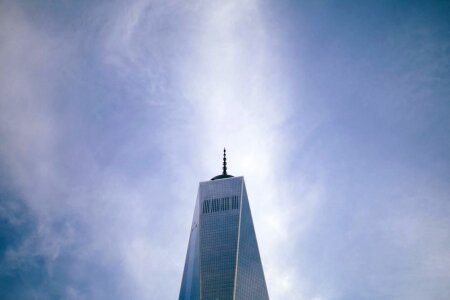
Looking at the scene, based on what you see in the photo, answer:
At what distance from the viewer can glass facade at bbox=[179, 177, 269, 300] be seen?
340 ft

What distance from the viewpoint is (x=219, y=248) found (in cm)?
11025

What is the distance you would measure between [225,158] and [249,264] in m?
65.0

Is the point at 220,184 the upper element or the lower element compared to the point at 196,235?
upper

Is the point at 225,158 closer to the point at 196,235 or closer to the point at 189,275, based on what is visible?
the point at 196,235

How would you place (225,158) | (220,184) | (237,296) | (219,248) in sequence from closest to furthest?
(237,296) < (219,248) < (220,184) < (225,158)

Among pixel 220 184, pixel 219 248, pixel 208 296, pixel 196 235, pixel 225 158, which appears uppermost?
pixel 225 158

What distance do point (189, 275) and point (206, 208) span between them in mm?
24076

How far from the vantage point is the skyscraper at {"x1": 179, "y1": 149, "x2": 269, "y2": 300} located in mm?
103438

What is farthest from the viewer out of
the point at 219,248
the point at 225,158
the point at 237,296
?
the point at 225,158

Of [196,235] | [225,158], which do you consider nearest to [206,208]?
[196,235]

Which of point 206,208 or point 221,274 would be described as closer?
point 221,274

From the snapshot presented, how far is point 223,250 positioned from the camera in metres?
110

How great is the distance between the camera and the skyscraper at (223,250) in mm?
103438

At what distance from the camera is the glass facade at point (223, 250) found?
103500 mm
